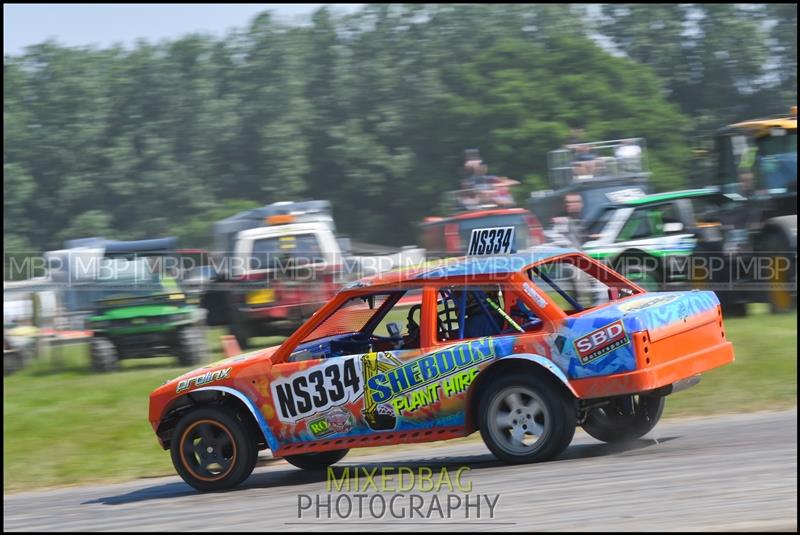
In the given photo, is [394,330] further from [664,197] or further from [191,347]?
[664,197]

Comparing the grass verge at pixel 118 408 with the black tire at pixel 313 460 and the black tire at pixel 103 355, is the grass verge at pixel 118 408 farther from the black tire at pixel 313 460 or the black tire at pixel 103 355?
the black tire at pixel 313 460

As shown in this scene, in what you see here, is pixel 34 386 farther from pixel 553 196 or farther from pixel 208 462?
pixel 553 196

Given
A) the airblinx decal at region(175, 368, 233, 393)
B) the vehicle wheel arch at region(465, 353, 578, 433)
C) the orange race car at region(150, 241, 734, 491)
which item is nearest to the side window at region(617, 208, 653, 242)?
the orange race car at region(150, 241, 734, 491)

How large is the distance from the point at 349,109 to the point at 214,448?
1684 inches

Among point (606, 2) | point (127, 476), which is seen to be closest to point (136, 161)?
point (606, 2)

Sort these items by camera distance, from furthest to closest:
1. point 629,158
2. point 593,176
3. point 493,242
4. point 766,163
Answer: point 629,158, point 593,176, point 766,163, point 493,242

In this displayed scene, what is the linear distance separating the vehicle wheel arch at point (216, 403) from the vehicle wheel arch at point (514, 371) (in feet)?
4.72

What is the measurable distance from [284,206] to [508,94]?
26.3 m

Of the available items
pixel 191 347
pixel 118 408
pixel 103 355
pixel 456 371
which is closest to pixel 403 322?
pixel 456 371

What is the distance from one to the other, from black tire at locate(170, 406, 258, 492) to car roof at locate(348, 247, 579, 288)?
1.31 metres

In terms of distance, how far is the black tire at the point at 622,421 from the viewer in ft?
26.7

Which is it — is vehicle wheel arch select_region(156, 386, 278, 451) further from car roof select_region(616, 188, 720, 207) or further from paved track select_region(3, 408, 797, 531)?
car roof select_region(616, 188, 720, 207)

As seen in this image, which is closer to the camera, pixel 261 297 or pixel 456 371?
pixel 456 371

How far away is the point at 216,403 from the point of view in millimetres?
7984
